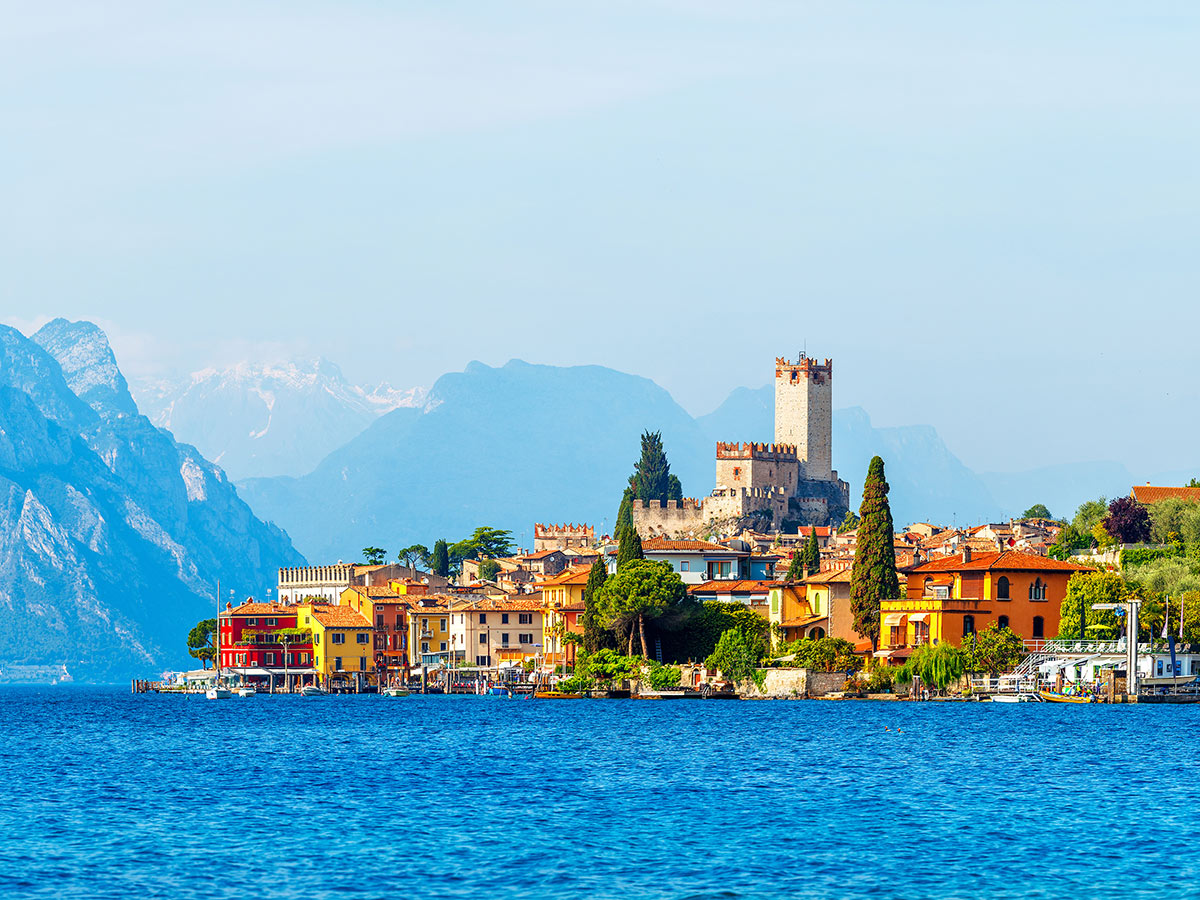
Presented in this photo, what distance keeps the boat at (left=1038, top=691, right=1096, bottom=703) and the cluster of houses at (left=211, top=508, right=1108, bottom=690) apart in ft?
18.2

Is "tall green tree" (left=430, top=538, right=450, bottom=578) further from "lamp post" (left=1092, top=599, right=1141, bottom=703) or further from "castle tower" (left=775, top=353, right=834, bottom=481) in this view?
"lamp post" (left=1092, top=599, right=1141, bottom=703)

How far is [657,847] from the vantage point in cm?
3931

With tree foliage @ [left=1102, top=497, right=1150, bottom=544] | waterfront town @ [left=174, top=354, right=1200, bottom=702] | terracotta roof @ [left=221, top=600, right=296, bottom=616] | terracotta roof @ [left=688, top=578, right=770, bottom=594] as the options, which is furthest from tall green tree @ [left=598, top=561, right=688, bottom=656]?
terracotta roof @ [left=221, top=600, right=296, bottom=616]

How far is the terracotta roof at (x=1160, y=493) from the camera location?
13112cm

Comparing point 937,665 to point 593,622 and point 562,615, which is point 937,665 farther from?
point 562,615

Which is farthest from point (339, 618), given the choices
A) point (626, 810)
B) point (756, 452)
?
point (626, 810)

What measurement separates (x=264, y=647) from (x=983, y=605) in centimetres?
6874

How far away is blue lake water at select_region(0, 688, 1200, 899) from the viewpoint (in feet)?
115

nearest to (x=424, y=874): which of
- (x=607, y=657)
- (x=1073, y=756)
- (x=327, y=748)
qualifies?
(x=1073, y=756)

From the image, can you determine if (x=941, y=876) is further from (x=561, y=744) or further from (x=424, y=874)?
(x=561, y=744)

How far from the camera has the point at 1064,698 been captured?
8938 cm

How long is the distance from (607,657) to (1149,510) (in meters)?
39.9

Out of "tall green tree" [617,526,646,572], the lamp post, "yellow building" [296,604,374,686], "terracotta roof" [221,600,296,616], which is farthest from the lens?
"terracotta roof" [221,600,296,616]

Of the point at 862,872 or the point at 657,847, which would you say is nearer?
the point at 862,872
